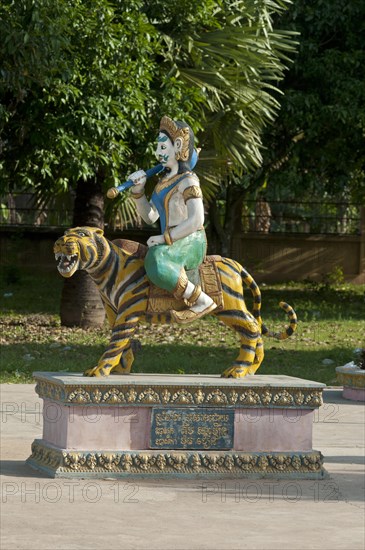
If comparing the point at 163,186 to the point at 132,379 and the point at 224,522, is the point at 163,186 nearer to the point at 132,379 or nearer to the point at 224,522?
the point at 132,379

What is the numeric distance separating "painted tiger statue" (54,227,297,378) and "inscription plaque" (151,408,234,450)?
1.80ft

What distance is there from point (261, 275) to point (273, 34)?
34.8 ft

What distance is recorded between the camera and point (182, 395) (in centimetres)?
904

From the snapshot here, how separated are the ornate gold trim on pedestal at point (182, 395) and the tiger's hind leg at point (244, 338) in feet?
1.41

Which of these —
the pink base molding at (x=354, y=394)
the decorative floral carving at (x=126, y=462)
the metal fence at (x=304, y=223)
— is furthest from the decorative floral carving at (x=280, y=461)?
the metal fence at (x=304, y=223)

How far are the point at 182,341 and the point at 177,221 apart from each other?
31.4ft

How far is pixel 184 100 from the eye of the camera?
60.3 feet

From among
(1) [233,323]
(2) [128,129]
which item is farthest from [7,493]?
(2) [128,129]

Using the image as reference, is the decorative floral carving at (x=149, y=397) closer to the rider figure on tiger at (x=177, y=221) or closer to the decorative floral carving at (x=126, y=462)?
the decorative floral carving at (x=126, y=462)

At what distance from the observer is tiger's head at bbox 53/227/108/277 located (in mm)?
9102

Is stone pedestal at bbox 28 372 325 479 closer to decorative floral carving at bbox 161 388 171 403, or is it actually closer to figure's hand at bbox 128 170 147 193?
decorative floral carving at bbox 161 388 171 403

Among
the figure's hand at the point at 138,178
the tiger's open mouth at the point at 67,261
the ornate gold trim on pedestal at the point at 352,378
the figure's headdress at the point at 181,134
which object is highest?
the figure's headdress at the point at 181,134

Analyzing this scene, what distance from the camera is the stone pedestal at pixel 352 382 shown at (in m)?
14.2

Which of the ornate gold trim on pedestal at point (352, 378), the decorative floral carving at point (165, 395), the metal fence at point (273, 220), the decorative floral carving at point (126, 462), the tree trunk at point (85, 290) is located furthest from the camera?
the metal fence at point (273, 220)
